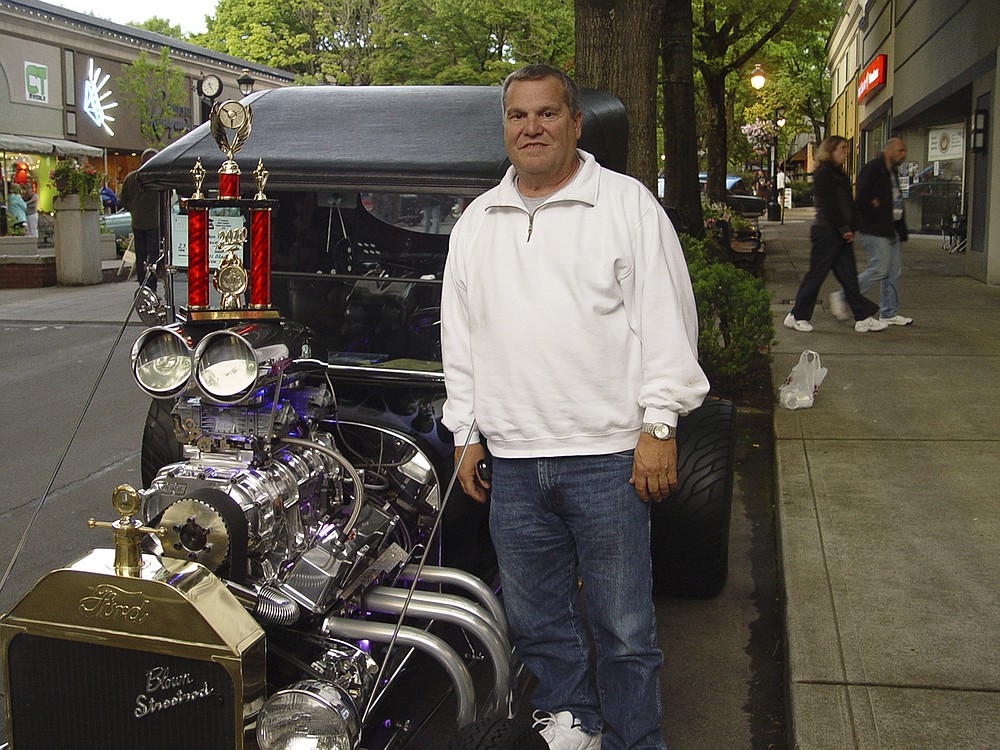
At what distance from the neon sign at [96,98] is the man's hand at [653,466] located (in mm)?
34754

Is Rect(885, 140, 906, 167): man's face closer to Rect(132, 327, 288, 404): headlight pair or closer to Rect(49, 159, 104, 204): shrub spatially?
Rect(132, 327, 288, 404): headlight pair

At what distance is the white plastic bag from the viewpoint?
23.8ft

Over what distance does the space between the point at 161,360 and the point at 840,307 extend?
8946 mm

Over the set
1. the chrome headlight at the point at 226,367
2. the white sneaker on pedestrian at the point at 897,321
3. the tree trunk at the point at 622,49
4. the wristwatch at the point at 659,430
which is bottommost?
the white sneaker on pedestrian at the point at 897,321

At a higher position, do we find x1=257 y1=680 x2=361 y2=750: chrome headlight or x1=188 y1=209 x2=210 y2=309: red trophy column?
x1=188 y1=209 x2=210 y2=309: red trophy column

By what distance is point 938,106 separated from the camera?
808 inches

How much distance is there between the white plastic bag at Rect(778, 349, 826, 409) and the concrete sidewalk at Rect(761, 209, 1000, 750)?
0.35 feet

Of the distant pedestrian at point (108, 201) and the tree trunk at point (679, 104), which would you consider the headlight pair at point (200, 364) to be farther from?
the distant pedestrian at point (108, 201)

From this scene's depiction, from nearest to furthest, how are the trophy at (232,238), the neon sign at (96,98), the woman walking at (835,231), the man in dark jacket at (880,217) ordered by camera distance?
the trophy at (232,238) < the woman walking at (835,231) < the man in dark jacket at (880,217) < the neon sign at (96,98)

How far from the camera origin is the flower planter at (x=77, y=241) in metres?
17.3

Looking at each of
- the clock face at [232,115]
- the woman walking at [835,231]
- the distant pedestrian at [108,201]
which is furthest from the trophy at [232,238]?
the distant pedestrian at [108,201]

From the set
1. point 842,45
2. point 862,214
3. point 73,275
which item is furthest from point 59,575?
point 842,45

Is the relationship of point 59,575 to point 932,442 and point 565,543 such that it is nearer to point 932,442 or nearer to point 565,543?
point 565,543

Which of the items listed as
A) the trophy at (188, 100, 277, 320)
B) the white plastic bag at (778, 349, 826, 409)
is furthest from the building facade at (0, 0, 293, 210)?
the trophy at (188, 100, 277, 320)
